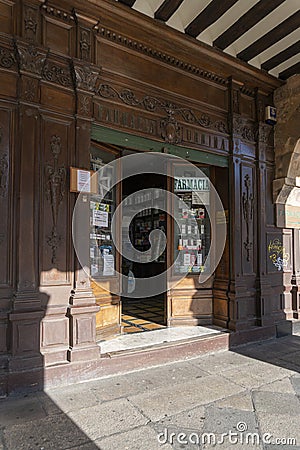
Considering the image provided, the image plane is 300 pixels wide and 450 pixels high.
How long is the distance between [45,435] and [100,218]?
2407 millimetres

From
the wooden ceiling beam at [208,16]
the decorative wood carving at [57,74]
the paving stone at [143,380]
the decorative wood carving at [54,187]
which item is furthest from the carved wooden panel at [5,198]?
the wooden ceiling beam at [208,16]

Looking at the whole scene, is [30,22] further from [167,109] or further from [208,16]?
[208,16]

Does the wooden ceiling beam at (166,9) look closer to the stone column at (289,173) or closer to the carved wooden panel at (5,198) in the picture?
A: the carved wooden panel at (5,198)

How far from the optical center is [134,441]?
2275mm

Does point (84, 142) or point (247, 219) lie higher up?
point (84, 142)

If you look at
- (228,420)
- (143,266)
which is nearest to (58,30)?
(228,420)

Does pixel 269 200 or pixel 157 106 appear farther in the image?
pixel 269 200


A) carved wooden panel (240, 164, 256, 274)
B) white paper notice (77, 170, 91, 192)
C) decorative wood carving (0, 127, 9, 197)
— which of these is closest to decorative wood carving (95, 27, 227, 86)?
carved wooden panel (240, 164, 256, 274)

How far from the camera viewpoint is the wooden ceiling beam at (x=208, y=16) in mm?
3732

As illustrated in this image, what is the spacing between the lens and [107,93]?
3740 mm

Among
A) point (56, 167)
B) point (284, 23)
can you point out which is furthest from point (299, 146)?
point (56, 167)

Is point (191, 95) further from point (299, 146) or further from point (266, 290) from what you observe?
point (266, 290)

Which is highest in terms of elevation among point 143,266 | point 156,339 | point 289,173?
point 289,173

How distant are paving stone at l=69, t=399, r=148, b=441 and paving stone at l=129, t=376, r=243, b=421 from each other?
10 cm
